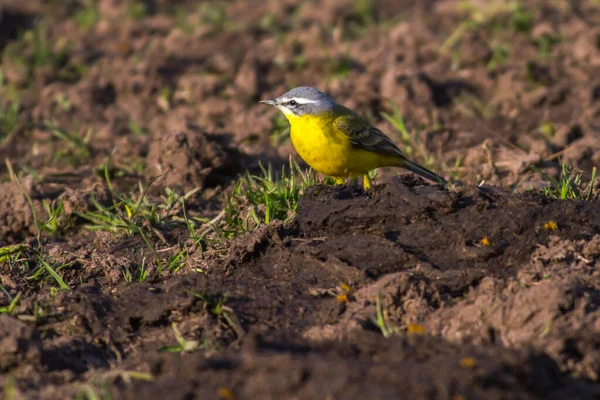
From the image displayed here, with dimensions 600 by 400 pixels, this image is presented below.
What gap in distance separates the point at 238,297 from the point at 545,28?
298 inches

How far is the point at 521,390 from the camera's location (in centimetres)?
402

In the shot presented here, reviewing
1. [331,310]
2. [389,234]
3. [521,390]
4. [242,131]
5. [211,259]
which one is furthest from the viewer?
[242,131]

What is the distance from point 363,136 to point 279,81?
365cm

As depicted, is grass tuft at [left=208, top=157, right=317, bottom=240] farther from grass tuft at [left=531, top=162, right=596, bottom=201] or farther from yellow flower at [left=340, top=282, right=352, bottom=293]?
grass tuft at [left=531, top=162, right=596, bottom=201]

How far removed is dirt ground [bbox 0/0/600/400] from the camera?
449 cm

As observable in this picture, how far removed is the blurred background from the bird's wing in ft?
2.80

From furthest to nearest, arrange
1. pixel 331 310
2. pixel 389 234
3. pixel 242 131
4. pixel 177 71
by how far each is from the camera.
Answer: pixel 177 71, pixel 242 131, pixel 389 234, pixel 331 310

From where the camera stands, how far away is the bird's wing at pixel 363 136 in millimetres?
7574

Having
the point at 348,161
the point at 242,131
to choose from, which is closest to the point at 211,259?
the point at 348,161

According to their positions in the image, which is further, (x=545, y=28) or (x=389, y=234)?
(x=545, y=28)

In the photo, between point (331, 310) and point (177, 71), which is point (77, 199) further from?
point (177, 71)

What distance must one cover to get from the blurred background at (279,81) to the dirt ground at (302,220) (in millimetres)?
38

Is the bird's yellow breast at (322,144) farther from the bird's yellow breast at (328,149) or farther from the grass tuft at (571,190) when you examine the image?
the grass tuft at (571,190)

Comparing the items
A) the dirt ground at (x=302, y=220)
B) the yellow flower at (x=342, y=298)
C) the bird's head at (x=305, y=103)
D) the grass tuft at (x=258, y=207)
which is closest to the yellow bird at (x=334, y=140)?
the bird's head at (x=305, y=103)
